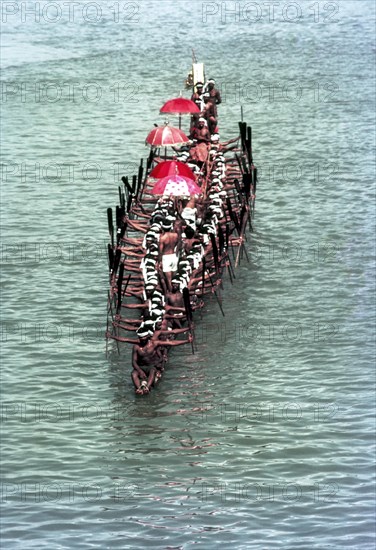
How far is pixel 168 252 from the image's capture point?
102ft

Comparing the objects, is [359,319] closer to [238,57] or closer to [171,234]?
[171,234]

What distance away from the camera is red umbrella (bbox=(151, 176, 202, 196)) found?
33.1 meters

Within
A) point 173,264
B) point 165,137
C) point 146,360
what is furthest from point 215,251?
point 165,137

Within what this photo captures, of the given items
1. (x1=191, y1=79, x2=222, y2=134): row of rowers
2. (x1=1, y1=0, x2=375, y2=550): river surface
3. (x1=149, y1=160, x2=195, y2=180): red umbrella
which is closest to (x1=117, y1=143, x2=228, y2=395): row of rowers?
(x1=149, y1=160, x2=195, y2=180): red umbrella

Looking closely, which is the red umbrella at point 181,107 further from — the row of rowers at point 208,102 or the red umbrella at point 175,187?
the red umbrella at point 175,187

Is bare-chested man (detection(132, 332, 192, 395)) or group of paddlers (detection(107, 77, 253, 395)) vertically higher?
group of paddlers (detection(107, 77, 253, 395))

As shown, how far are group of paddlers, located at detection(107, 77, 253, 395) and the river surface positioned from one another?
0.95 meters

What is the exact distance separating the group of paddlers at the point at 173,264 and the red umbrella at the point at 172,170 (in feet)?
1.99

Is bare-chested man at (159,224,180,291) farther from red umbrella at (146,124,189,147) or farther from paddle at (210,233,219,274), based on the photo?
red umbrella at (146,124,189,147)

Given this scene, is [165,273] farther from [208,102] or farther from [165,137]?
[208,102]

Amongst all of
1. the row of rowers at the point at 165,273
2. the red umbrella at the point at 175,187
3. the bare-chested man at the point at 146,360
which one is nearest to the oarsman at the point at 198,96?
the row of rowers at the point at 165,273

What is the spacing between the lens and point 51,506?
25312mm

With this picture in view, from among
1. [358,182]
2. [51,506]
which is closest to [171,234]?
[51,506]

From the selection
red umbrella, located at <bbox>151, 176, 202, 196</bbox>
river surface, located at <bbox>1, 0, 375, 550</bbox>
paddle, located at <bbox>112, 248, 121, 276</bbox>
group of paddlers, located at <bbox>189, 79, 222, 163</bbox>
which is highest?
group of paddlers, located at <bbox>189, 79, 222, 163</bbox>
